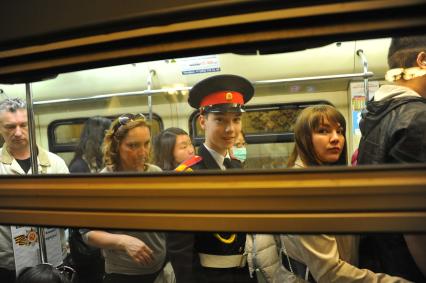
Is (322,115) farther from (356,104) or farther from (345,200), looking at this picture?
(356,104)

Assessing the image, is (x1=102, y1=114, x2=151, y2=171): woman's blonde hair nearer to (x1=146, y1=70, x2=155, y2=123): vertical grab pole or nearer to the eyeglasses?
the eyeglasses

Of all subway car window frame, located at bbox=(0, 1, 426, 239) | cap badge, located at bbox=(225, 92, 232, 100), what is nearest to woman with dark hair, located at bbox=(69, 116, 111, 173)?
subway car window frame, located at bbox=(0, 1, 426, 239)

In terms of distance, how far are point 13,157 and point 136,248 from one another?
2.36 feet

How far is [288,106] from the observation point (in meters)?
2.46

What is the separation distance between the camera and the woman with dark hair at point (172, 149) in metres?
1.50

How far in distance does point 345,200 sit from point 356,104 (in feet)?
5.87

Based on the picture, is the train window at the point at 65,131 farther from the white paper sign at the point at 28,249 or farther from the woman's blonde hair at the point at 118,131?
the white paper sign at the point at 28,249

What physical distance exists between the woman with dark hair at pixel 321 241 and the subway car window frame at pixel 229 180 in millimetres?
247

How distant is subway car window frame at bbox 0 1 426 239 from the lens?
663 millimetres

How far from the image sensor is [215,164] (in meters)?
1.14

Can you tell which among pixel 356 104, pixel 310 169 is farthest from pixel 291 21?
pixel 356 104

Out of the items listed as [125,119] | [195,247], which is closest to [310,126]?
[195,247]

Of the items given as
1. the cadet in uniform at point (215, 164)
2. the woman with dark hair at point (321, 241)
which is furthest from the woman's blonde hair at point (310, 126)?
the cadet in uniform at point (215, 164)

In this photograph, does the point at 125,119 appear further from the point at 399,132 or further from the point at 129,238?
the point at 399,132
